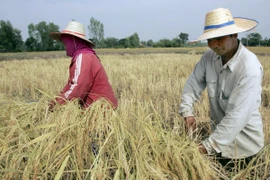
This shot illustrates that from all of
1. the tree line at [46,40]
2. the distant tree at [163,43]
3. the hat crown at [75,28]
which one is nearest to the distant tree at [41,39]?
the tree line at [46,40]

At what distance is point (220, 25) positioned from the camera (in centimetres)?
156

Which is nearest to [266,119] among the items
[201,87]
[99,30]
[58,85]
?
[201,87]

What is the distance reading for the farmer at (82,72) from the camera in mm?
2053

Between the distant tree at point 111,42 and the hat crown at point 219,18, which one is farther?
the distant tree at point 111,42

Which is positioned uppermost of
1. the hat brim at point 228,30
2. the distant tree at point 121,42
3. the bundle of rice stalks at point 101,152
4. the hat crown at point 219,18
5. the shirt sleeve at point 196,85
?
the distant tree at point 121,42

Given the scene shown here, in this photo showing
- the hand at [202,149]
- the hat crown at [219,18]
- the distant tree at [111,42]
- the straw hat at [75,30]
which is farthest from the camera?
the distant tree at [111,42]

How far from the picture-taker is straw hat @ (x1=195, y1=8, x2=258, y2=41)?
152 cm

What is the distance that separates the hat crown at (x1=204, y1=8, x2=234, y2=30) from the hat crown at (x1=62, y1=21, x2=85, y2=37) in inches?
48.8

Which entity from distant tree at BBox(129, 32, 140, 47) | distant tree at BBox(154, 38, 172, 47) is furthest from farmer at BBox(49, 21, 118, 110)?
distant tree at BBox(129, 32, 140, 47)

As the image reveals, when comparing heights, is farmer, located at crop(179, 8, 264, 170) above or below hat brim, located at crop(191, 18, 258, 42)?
below

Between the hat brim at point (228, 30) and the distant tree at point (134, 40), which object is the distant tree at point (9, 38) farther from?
the hat brim at point (228, 30)

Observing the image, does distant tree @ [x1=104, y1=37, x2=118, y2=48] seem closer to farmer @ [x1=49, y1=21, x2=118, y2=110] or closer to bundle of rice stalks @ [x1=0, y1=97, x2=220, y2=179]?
farmer @ [x1=49, y1=21, x2=118, y2=110]

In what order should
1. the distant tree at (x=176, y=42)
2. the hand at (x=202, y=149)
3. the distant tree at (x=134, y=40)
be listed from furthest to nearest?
the distant tree at (x=134, y=40), the distant tree at (x=176, y=42), the hand at (x=202, y=149)

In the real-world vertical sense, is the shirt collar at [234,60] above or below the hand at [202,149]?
above
